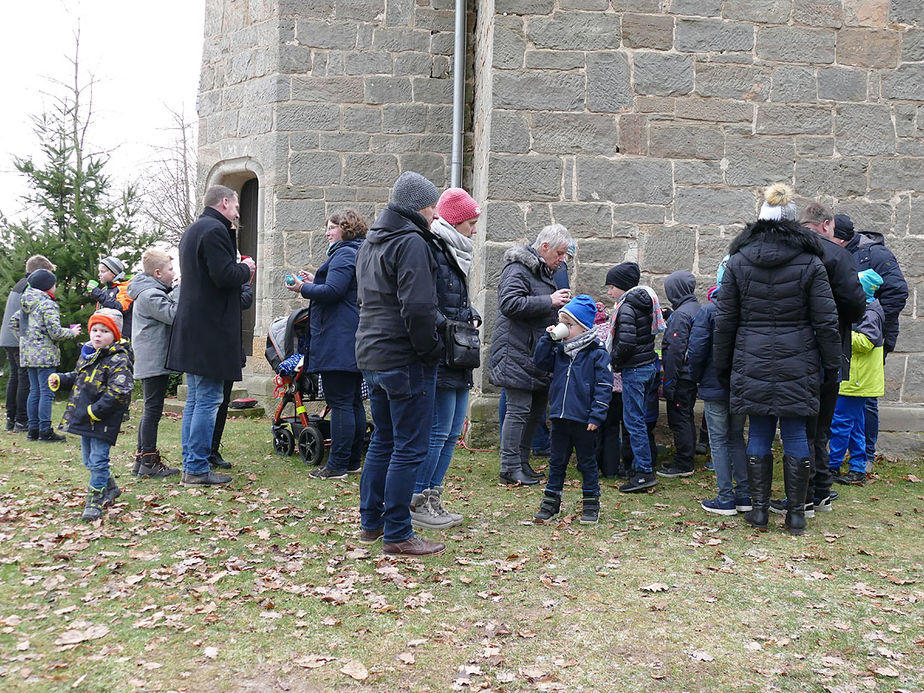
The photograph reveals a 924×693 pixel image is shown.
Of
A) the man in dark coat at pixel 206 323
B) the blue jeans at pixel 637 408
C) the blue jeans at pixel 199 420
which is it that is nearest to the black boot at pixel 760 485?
the blue jeans at pixel 637 408

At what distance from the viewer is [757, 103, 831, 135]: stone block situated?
25.0ft

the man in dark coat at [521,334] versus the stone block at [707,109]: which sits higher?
the stone block at [707,109]

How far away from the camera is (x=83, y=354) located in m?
5.10

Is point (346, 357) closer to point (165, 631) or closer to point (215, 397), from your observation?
point (215, 397)

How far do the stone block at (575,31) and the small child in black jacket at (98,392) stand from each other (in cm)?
463

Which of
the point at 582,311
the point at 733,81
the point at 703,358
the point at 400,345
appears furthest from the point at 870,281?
the point at 400,345

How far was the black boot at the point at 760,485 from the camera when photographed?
16.8 feet

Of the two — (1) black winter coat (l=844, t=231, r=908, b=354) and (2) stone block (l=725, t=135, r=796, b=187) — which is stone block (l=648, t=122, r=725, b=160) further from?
(1) black winter coat (l=844, t=231, r=908, b=354)

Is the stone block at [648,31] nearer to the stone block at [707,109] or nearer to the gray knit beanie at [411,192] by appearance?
the stone block at [707,109]

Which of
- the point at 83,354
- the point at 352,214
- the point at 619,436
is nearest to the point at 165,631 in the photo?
the point at 83,354

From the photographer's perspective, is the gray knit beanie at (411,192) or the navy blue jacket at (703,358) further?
the navy blue jacket at (703,358)

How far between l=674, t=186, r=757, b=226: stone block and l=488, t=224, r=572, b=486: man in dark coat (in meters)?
1.85

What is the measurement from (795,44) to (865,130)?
3.44 ft

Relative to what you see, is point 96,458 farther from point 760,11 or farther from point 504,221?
point 760,11
